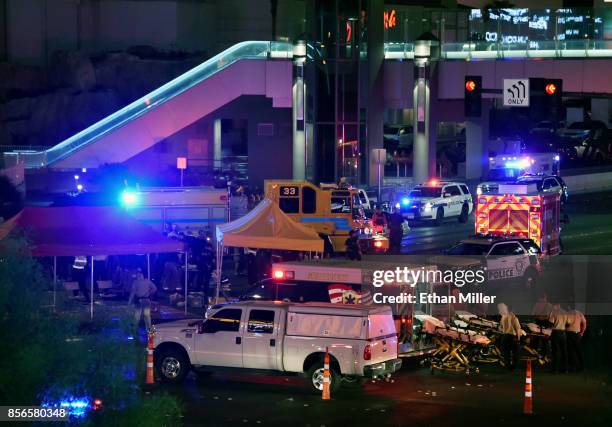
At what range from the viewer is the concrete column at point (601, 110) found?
76.5 metres

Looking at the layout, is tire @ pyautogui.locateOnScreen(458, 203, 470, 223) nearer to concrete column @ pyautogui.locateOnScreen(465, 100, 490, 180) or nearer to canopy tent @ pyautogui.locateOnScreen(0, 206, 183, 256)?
concrete column @ pyautogui.locateOnScreen(465, 100, 490, 180)

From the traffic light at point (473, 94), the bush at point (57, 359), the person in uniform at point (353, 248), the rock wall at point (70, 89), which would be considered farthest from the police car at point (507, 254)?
the rock wall at point (70, 89)

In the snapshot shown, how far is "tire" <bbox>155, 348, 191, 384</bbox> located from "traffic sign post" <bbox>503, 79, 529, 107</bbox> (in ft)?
53.5

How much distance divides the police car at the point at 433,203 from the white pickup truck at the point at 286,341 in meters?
23.7

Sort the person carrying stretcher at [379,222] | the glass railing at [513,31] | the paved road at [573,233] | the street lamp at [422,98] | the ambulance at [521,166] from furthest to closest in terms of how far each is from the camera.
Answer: the ambulance at [521,166]
the street lamp at [422,98]
the glass railing at [513,31]
the paved road at [573,233]
the person carrying stretcher at [379,222]

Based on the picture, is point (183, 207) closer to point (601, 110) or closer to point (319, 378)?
point (319, 378)

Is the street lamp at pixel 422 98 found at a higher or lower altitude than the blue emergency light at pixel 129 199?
higher

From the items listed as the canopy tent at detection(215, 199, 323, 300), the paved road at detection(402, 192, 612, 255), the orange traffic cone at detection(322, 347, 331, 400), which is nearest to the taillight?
the orange traffic cone at detection(322, 347, 331, 400)

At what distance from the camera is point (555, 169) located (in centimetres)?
5578

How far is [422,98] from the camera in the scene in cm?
5397

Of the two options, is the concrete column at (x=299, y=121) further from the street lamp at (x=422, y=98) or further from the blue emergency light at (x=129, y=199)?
the blue emergency light at (x=129, y=199)

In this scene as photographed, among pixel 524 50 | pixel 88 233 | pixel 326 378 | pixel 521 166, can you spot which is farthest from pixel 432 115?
pixel 326 378

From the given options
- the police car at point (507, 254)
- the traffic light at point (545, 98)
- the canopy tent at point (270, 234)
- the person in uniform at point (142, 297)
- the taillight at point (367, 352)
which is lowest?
the taillight at point (367, 352)

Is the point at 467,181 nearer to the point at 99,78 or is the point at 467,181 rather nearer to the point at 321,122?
the point at 321,122
